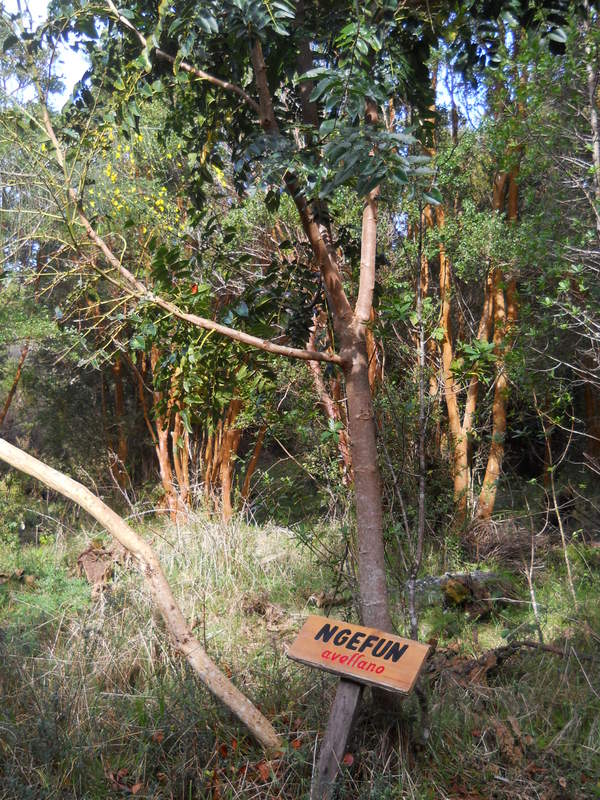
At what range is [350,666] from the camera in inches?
107

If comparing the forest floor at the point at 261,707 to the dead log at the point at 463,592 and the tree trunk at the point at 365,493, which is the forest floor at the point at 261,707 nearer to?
the dead log at the point at 463,592

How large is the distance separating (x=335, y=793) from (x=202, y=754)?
2.27 feet

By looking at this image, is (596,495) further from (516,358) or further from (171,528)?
(171,528)

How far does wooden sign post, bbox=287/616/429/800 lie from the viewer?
2.62 meters

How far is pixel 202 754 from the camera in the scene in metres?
3.15

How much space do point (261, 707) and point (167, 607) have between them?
766 millimetres

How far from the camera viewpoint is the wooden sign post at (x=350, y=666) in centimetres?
262

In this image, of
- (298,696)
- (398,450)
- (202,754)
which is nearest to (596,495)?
(398,450)

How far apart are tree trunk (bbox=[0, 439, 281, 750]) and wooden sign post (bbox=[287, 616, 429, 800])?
348 mm

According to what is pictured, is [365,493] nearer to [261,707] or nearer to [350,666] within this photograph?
[350,666]

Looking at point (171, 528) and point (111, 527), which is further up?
point (111, 527)

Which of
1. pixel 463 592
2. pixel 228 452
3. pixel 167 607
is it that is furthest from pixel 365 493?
pixel 228 452

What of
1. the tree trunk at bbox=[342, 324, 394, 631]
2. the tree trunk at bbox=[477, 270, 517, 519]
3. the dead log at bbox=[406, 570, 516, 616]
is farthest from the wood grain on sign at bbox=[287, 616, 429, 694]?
the tree trunk at bbox=[477, 270, 517, 519]

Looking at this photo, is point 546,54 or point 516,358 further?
point 516,358
